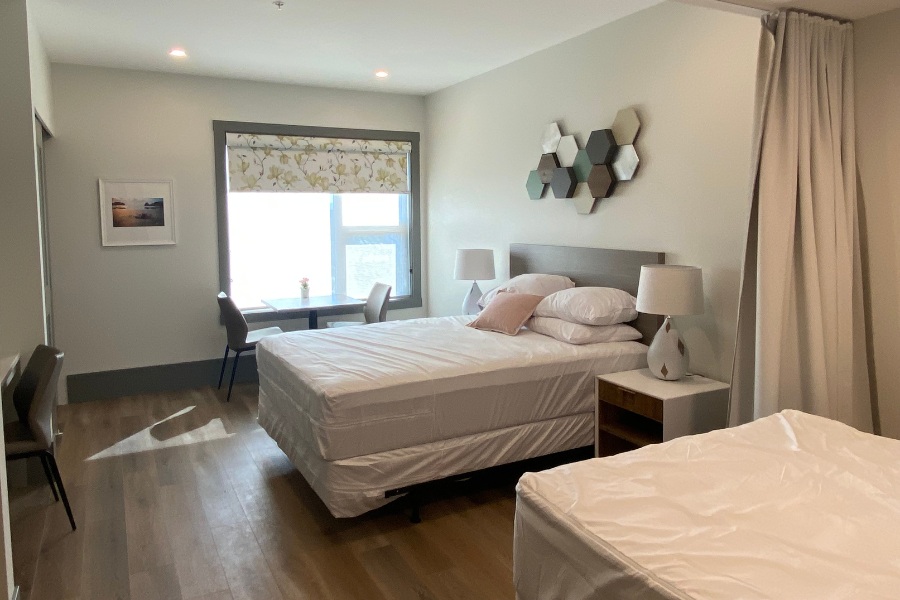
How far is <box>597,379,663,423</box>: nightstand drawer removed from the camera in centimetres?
317

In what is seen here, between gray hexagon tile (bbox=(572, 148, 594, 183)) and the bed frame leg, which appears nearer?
the bed frame leg

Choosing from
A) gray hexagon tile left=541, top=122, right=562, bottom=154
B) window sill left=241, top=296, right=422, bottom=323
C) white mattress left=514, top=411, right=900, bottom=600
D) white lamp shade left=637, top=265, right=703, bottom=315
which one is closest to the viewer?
white mattress left=514, top=411, right=900, bottom=600

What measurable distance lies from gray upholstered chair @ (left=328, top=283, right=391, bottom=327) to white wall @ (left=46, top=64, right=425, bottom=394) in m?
1.27

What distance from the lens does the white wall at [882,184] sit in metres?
2.84

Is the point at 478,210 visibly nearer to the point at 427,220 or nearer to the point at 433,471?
the point at 427,220

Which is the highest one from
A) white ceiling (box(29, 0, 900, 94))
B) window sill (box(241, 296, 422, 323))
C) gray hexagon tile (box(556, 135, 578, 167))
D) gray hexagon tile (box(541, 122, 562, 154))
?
white ceiling (box(29, 0, 900, 94))

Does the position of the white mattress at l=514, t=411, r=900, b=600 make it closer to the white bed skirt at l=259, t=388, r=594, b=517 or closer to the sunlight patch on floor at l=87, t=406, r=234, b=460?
the white bed skirt at l=259, t=388, r=594, b=517

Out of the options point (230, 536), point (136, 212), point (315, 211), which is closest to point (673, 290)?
point (230, 536)

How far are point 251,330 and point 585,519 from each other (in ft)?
15.1

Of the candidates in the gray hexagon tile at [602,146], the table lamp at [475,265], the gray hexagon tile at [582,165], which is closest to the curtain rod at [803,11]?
the gray hexagon tile at [602,146]

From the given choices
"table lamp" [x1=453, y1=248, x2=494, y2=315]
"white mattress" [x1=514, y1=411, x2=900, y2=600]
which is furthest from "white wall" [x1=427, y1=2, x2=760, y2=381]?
"white mattress" [x1=514, y1=411, x2=900, y2=600]

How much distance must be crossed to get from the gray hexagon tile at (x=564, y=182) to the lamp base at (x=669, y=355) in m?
1.35

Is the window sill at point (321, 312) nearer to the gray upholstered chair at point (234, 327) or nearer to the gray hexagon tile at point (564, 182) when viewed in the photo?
the gray upholstered chair at point (234, 327)

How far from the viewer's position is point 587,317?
3736mm
